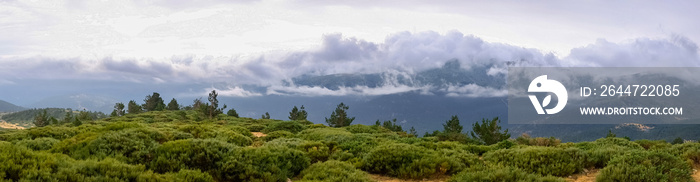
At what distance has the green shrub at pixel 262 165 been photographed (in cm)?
936

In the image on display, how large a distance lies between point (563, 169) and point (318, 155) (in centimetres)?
712

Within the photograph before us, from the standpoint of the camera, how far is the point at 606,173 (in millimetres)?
9578

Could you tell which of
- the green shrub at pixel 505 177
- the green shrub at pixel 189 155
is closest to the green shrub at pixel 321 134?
the green shrub at pixel 189 155

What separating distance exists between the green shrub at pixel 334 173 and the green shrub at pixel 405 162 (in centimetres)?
120

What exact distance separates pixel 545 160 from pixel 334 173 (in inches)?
240

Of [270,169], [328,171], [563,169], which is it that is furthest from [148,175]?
[563,169]

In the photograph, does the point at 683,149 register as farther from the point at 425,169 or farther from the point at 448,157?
the point at 425,169

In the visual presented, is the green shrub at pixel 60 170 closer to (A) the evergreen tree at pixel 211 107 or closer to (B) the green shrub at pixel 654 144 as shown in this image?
(B) the green shrub at pixel 654 144

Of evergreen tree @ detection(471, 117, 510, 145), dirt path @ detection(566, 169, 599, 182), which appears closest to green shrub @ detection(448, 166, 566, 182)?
dirt path @ detection(566, 169, 599, 182)

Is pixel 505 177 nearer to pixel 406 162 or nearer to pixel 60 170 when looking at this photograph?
pixel 406 162

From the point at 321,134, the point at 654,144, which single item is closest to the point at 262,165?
the point at 321,134

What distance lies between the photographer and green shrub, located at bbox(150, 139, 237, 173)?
9.23m

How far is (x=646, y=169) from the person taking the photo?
934 centimetres

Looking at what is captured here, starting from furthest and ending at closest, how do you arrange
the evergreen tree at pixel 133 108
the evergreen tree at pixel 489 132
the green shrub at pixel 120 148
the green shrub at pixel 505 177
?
the evergreen tree at pixel 133 108
the evergreen tree at pixel 489 132
the green shrub at pixel 120 148
the green shrub at pixel 505 177
